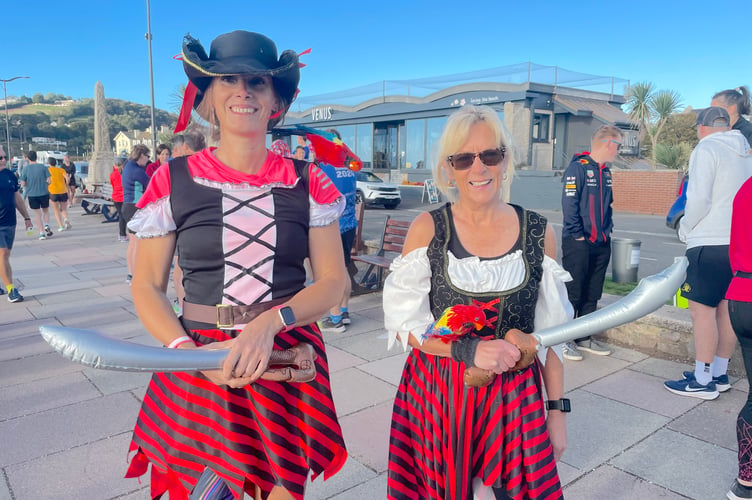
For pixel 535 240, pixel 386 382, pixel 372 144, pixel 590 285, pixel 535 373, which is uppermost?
pixel 372 144

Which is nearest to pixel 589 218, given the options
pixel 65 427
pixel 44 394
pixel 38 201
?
pixel 65 427

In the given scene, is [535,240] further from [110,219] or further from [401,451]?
[110,219]

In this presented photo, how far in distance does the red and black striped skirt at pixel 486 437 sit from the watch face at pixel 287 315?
1.76ft

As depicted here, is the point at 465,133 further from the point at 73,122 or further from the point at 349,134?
the point at 73,122

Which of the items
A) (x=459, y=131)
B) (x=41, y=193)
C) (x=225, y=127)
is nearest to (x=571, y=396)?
(x=459, y=131)

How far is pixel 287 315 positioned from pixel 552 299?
90 centimetres

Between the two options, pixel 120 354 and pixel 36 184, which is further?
pixel 36 184

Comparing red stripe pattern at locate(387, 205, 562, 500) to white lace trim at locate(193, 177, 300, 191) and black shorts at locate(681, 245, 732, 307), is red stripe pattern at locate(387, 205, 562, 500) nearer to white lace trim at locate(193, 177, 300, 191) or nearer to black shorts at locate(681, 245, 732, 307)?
white lace trim at locate(193, 177, 300, 191)

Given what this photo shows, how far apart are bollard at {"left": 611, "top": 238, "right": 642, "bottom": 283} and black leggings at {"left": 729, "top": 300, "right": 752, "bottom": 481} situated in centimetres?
410

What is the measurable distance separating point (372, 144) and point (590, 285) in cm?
2545

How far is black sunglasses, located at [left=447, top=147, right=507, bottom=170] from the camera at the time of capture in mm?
1774

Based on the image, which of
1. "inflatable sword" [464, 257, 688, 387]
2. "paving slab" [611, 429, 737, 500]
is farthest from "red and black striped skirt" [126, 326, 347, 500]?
"paving slab" [611, 429, 737, 500]

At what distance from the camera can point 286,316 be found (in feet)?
4.81

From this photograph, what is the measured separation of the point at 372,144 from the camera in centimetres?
2930
